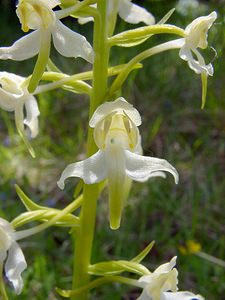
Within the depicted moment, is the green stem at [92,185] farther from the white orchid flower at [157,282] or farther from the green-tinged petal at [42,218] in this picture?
the white orchid flower at [157,282]

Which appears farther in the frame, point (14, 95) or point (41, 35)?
point (14, 95)

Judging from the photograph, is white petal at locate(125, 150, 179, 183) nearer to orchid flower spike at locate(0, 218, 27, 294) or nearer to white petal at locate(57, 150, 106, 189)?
white petal at locate(57, 150, 106, 189)

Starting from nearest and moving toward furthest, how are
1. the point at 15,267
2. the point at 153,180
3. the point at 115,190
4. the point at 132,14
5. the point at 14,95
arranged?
the point at 115,190 < the point at 15,267 < the point at 14,95 < the point at 132,14 < the point at 153,180

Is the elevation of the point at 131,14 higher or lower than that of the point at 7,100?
higher

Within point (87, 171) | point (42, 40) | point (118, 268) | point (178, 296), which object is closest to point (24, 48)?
point (42, 40)

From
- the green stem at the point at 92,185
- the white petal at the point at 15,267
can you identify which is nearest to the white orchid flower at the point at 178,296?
the green stem at the point at 92,185

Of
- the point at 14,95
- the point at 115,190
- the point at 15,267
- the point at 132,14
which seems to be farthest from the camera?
the point at 132,14

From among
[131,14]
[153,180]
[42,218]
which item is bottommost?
[153,180]

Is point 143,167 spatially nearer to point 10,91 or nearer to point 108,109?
point 108,109
